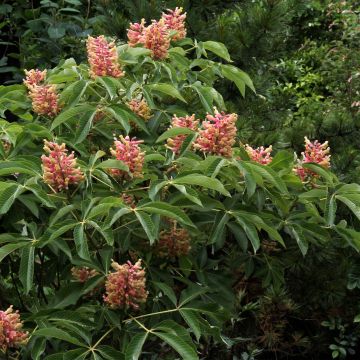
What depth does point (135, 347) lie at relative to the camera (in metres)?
2.05

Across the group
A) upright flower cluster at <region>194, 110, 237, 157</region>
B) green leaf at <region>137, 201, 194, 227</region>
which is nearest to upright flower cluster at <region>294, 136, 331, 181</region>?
upright flower cluster at <region>194, 110, 237, 157</region>

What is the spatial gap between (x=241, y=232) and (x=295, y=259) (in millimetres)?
995

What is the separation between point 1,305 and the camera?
101 inches

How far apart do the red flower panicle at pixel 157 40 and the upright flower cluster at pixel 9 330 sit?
0.92 m

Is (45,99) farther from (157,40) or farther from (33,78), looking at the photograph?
(157,40)

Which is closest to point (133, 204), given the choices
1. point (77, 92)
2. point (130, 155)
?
point (130, 155)

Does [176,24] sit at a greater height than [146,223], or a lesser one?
greater

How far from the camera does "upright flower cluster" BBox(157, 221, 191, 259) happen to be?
91.0 inches

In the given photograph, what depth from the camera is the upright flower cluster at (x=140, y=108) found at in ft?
8.29

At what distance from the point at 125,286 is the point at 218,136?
0.47m

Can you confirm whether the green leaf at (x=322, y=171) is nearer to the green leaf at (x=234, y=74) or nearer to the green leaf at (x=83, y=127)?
the green leaf at (x=234, y=74)

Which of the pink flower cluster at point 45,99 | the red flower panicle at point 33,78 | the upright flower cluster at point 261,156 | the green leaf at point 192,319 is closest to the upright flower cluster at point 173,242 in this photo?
the green leaf at point 192,319

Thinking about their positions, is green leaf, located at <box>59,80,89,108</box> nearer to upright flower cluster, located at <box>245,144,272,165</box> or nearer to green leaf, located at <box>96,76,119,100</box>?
green leaf, located at <box>96,76,119,100</box>

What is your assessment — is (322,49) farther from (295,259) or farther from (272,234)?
(272,234)
